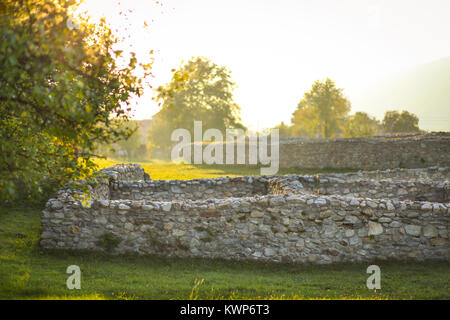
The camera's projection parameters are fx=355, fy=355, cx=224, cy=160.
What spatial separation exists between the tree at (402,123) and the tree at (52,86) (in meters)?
65.6

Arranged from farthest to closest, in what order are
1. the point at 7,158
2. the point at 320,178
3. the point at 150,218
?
the point at 320,178, the point at 150,218, the point at 7,158

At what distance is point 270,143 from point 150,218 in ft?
93.8

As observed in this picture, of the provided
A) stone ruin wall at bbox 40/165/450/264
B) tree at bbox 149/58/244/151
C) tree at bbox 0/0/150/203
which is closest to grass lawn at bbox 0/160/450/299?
stone ruin wall at bbox 40/165/450/264

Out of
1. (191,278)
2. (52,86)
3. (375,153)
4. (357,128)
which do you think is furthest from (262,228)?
(357,128)

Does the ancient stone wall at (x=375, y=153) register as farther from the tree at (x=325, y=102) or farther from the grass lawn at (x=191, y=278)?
the tree at (x=325, y=102)

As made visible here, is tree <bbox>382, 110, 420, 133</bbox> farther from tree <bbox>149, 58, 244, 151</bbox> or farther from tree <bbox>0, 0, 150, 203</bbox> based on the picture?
tree <bbox>0, 0, 150, 203</bbox>

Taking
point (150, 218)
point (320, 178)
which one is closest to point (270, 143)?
point (320, 178)

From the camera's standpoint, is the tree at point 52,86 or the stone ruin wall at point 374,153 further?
the stone ruin wall at point 374,153

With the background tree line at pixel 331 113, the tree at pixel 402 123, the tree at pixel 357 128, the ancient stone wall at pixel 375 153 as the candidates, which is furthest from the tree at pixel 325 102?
the ancient stone wall at pixel 375 153

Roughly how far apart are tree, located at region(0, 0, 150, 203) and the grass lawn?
2.20 meters

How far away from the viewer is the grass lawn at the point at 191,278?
285 inches
